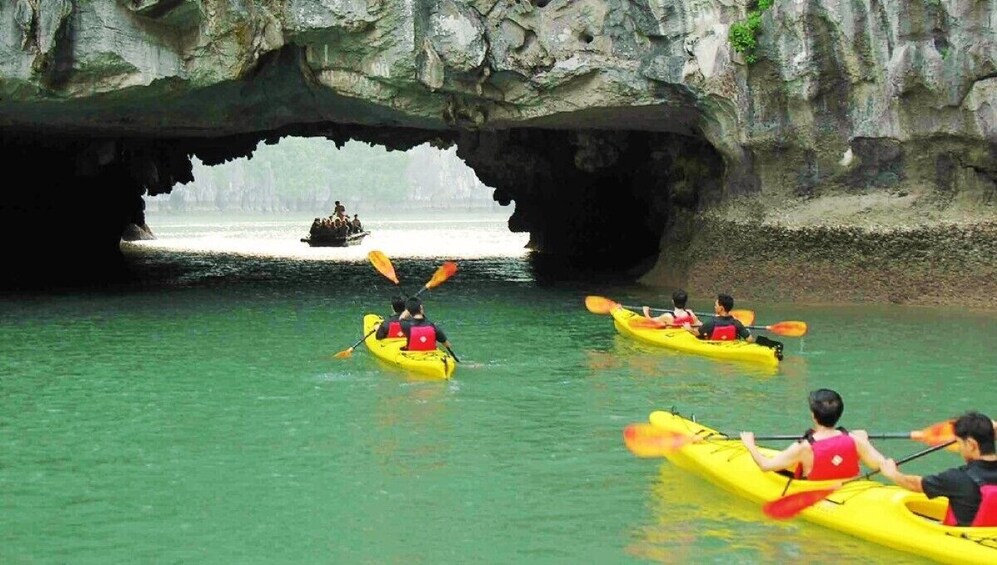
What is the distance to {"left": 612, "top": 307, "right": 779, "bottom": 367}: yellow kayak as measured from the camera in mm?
12031

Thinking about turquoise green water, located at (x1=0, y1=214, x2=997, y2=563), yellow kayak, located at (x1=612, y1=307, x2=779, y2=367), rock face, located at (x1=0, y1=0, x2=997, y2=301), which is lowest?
turquoise green water, located at (x1=0, y1=214, x2=997, y2=563)

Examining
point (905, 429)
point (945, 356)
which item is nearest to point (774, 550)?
point (905, 429)

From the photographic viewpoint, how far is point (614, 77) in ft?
54.1

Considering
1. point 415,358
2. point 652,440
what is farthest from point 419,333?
point 652,440

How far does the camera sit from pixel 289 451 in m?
8.47

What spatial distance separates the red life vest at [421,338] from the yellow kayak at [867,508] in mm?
4326

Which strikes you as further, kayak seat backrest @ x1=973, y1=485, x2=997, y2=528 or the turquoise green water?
the turquoise green water

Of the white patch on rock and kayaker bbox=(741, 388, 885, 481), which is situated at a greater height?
the white patch on rock

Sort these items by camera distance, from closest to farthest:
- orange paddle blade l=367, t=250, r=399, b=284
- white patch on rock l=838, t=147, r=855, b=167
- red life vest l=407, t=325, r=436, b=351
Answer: red life vest l=407, t=325, r=436, b=351
orange paddle blade l=367, t=250, r=399, b=284
white patch on rock l=838, t=147, r=855, b=167

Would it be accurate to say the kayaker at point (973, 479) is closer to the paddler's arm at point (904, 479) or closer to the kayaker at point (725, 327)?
the paddler's arm at point (904, 479)

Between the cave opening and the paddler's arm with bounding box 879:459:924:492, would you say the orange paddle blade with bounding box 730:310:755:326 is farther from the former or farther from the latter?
the paddler's arm with bounding box 879:459:924:492

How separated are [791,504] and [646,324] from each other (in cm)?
725

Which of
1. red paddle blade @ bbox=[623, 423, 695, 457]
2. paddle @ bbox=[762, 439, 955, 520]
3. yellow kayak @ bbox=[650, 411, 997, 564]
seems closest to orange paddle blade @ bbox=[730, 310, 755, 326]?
yellow kayak @ bbox=[650, 411, 997, 564]

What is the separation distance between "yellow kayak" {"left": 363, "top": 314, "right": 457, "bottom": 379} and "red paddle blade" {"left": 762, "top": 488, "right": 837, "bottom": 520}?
199 inches
